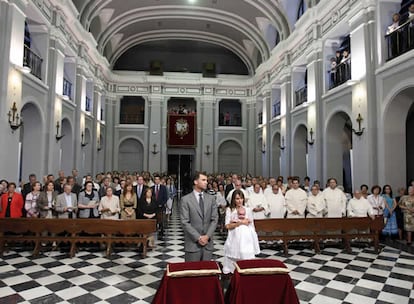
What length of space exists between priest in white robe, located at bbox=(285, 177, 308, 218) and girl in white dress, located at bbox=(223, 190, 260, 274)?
11.2 ft

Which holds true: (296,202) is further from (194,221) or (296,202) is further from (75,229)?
(75,229)

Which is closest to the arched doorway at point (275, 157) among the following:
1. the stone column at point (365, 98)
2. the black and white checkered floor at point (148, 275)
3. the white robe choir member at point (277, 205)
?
the stone column at point (365, 98)

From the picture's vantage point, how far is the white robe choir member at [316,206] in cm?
→ 716

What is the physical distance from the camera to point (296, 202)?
7211 millimetres

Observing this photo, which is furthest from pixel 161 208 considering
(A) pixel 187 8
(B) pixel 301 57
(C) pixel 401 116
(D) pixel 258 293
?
(A) pixel 187 8

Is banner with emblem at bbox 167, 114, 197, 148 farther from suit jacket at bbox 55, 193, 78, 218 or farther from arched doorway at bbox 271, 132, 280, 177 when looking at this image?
suit jacket at bbox 55, 193, 78, 218

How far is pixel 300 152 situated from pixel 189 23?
10752mm

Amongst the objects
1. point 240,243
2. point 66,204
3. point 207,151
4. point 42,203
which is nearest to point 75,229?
point 66,204

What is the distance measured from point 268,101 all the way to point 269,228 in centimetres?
1253

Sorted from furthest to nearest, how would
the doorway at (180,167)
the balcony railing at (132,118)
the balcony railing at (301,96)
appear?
1. the doorway at (180,167)
2. the balcony railing at (132,118)
3. the balcony railing at (301,96)

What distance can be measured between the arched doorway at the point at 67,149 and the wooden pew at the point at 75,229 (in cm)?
726

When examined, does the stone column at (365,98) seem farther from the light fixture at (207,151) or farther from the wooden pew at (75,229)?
the light fixture at (207,151)

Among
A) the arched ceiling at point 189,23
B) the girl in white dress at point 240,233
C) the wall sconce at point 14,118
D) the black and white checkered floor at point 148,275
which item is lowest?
the black and white checkered floor at point 148,275

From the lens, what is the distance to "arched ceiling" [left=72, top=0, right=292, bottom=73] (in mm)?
14797
